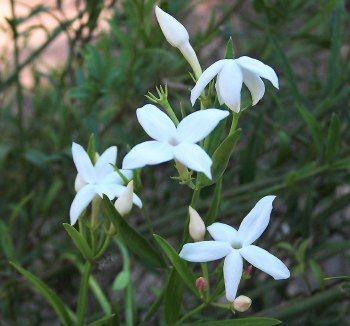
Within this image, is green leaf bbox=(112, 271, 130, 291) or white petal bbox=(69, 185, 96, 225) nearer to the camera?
white petal bbox=(69, 185, 96, 225)

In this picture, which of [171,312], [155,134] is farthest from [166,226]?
[155,134]

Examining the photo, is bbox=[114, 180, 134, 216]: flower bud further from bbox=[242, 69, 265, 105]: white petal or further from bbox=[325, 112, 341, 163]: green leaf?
bbox=[325, 112, 341, 163]: green leaf

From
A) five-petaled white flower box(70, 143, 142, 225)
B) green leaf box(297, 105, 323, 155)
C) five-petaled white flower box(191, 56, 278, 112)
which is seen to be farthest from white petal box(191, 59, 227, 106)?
green leaf box(297, 105, 323, 155)

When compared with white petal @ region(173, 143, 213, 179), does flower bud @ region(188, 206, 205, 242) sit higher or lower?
lower

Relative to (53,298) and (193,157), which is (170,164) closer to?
(53,298)

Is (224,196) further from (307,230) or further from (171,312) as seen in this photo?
(171,312)

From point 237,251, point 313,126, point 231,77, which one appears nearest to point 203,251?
point 237,251
